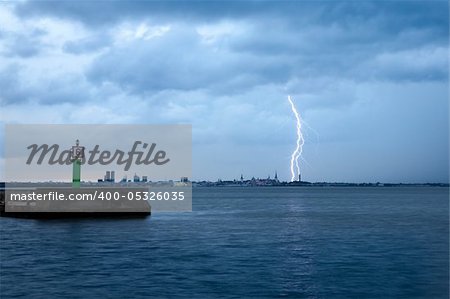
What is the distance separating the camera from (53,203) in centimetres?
6781

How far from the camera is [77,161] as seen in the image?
6725 cm

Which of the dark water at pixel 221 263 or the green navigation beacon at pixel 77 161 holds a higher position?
the green navigation beacon at pixel 77 161

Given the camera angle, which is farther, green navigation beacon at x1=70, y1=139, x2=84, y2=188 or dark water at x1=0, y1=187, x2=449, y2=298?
green navigation beacon at x1=70, y1=139, x2=84, y2=188

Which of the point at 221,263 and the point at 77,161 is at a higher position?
the point at 77,161

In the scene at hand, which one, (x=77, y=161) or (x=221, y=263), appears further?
(x=77, y=161)

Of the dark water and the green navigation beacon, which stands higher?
the green navigation beacon

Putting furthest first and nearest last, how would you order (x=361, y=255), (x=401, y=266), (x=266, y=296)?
(x=361, y=255) < (x=401, y=266) < (x=266, y=296)

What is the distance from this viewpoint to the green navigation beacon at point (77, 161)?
220 feet

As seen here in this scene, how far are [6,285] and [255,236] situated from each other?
27518 mm

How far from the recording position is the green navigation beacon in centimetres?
6706

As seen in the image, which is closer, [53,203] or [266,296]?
[266,296]

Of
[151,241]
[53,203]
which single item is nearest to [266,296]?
[151,241]

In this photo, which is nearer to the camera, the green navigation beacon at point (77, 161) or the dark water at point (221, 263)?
the dark water at point (221, 263)

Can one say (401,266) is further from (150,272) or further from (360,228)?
(360,228)
